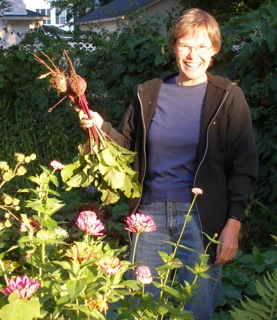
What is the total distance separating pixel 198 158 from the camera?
3078mm

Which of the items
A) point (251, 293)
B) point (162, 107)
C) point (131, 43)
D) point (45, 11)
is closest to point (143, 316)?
point (162, 107)

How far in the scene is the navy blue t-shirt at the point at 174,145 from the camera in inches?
122

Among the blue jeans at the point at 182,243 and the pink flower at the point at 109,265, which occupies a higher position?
the pink flower at the point at 109,265

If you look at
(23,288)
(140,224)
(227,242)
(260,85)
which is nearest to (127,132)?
(227,242)

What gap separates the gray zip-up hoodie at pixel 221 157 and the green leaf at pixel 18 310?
1.33 meters

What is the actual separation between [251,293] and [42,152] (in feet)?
13.7

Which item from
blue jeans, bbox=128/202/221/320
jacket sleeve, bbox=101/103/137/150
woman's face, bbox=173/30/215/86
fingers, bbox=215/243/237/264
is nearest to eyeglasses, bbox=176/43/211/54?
woman's face, bbox=173/30/215/86

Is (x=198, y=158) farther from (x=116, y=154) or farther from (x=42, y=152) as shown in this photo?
(x=42, y=152)

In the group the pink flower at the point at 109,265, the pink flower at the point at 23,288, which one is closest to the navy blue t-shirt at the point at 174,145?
the pink flower at the point at 109,265

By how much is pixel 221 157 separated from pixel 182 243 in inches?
15.1

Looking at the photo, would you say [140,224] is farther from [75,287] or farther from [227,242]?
[227,242]

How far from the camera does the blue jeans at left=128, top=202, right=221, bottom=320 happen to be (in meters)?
3.10

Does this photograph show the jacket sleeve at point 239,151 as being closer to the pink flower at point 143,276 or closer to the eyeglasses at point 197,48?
the eyeglasses at point 197,48

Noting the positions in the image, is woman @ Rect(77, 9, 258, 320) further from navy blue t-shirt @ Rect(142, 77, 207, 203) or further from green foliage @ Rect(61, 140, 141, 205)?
green foliage @ Rect(61, 140, 141, 205)
